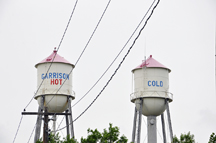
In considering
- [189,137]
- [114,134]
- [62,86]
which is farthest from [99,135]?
[62,86]

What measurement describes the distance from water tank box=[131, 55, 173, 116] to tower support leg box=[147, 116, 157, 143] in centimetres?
103

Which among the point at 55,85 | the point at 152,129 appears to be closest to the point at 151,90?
the point at 152,129

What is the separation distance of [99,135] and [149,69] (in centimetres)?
1284

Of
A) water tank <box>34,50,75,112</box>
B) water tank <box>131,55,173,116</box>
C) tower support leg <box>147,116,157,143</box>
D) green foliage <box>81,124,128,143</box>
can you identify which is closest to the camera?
green foliage <box>81,124,128,143</box>

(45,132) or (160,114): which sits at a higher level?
(160,114)

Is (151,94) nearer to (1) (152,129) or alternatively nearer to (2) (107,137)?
(1) (152,129)

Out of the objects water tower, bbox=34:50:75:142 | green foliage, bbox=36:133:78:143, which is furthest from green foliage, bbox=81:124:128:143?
water tower, bbox=34:50:75:142

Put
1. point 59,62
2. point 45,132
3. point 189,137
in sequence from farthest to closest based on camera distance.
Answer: point 59,62 < point 45,132 < point 189,137

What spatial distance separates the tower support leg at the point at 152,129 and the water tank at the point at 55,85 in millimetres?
6876

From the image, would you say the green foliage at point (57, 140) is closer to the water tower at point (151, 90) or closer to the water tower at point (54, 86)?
the water tower at point (54, 86)

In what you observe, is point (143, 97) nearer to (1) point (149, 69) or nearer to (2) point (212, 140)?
(1) point (149, 69)

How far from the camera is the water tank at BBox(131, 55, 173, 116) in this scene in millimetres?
52438

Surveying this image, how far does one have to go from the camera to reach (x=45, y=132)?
39219mm

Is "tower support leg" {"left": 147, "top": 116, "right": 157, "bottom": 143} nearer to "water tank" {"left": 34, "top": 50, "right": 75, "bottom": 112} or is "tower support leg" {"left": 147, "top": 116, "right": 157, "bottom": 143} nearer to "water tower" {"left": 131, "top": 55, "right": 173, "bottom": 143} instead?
"water tower" {"left": 131, "top": 55, "right": 173, "bottom": 143}
